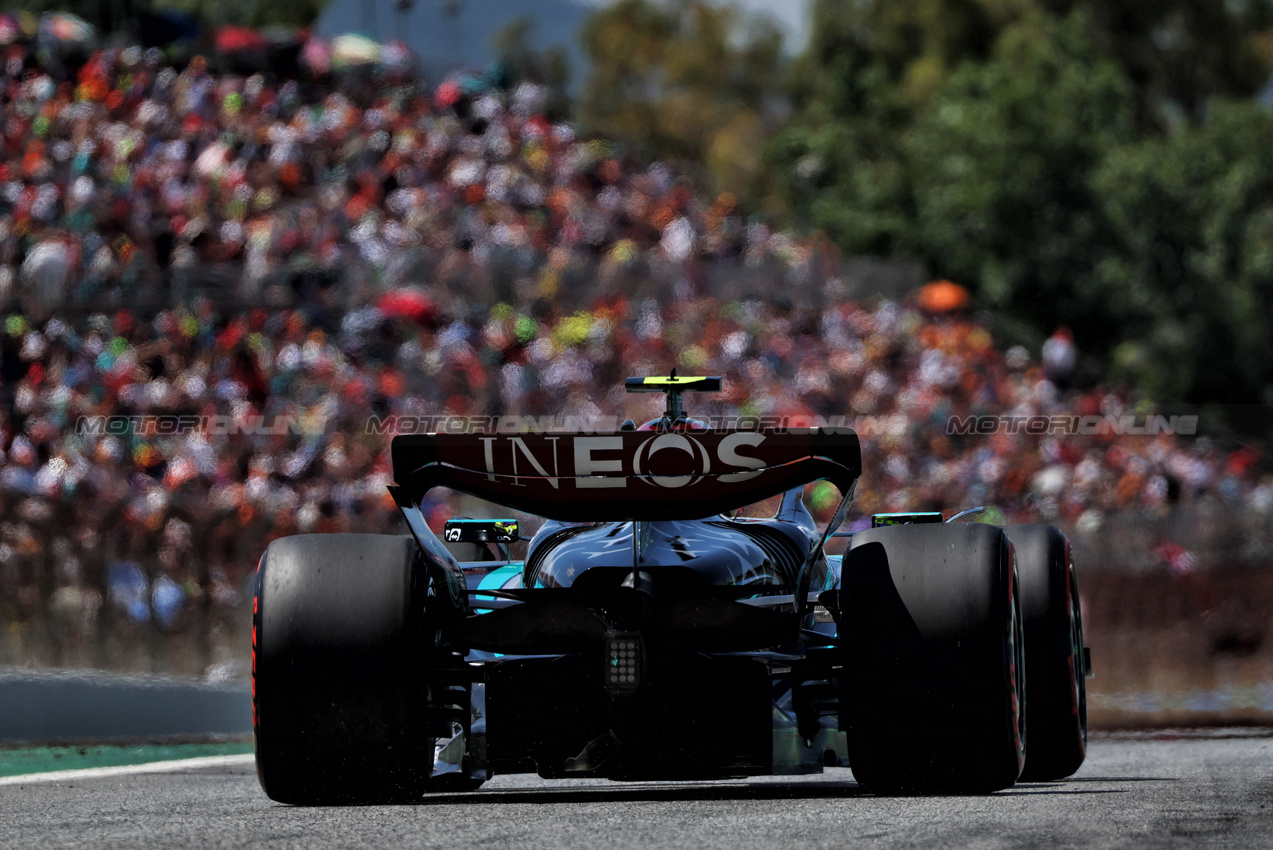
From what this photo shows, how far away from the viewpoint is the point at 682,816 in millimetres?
6117

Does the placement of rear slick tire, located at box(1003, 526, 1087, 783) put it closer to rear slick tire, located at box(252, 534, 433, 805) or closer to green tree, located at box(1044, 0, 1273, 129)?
rear slick tire, located at box(252, 534, 433, 805)

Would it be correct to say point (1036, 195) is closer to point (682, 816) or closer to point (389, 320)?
point (389, 320)

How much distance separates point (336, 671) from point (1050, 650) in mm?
2900

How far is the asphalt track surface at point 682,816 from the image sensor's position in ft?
17.5

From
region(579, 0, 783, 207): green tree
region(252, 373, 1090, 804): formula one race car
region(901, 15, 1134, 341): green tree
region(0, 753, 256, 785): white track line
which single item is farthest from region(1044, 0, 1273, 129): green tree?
region(252, 373, 1090, 804): formula one race car

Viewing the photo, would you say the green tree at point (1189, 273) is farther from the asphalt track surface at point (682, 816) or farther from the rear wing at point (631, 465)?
the rear wing at point (631, 465)

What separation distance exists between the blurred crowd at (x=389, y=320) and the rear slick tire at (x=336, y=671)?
949 cm

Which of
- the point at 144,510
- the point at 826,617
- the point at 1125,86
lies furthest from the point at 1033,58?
the point at 826,617

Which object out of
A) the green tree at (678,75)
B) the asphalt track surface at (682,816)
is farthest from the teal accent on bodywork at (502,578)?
the green tree at (678,75)

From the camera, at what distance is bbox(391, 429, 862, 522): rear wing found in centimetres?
677

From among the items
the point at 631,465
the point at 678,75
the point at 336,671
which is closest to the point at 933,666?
the point at 631,465

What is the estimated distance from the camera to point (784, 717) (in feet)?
22.7

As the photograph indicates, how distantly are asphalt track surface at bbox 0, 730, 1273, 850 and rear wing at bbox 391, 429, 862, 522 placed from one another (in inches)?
41.6

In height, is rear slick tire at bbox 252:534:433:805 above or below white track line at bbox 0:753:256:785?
above
